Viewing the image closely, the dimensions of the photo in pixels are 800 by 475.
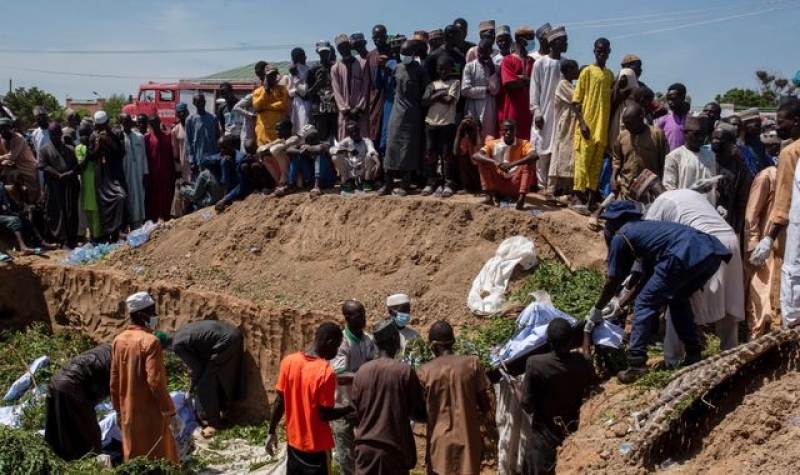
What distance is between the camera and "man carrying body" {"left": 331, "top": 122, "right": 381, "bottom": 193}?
11156 millimetres

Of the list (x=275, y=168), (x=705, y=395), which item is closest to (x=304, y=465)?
(x=705, y=395)

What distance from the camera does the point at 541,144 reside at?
33.9 feet

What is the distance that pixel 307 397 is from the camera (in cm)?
585

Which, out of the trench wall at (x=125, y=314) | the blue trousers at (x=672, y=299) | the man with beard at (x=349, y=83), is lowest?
the trench wall at (x=125, y=314)

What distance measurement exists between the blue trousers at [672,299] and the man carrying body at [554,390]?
2.57ft

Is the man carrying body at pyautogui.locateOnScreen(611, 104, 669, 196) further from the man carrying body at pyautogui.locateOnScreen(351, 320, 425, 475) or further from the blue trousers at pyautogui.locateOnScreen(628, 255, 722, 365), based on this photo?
the man carrying body at pyautogui.locateOnScreen(351, 320, 425, 475)

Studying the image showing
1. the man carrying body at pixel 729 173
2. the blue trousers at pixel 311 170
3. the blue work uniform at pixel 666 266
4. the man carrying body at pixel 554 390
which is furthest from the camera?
the blue trousers at pixel 311 170

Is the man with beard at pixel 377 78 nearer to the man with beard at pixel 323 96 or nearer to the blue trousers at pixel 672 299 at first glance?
the man with beard at pixel 323 96

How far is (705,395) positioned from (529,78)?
5.87 m

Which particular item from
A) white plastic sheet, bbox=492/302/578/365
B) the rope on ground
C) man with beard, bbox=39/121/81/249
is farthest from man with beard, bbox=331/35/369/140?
the rope on ground

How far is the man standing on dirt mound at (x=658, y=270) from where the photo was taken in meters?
6.06

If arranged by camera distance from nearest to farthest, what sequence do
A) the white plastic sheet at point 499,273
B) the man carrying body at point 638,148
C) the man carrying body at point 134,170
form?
the man carrying body at point 638,148 < the white plastic sheet at point 499,273 < the man carrying body at point 134,170

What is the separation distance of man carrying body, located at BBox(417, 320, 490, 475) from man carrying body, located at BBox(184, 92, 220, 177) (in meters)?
8.16

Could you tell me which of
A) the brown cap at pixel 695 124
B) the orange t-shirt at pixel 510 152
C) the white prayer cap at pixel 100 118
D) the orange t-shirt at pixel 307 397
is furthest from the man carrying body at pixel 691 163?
the white prayer cap at pixel 100 118
